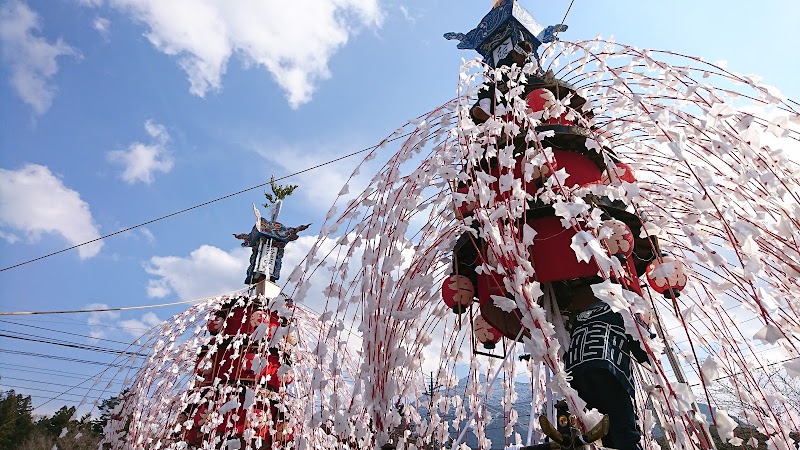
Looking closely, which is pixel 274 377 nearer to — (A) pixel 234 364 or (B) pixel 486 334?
(A) pixel 234 364

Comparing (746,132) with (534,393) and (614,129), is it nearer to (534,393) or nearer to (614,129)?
(614,129)

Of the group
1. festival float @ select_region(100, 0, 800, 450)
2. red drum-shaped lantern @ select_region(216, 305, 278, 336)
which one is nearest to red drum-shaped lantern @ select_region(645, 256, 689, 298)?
festival float @ select_region(100, 0, 800, 450)

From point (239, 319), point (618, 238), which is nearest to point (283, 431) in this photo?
point (239, 319)

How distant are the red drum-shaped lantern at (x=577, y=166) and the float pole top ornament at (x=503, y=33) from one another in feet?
5.12

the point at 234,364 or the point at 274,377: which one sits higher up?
the point at 234,364

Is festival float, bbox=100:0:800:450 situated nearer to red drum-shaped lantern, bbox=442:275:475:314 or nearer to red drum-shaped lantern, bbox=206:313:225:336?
red drum-shaped lantern, bbox=442:275:475:314

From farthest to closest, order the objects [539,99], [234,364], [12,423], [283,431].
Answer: [12,423], [234,364], [283,431], [539,99]

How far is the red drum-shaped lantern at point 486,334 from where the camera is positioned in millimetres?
3055

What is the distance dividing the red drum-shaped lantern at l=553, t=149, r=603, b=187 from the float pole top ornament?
156 cm

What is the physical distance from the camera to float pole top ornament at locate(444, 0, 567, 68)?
4.06m

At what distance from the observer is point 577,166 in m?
2.71

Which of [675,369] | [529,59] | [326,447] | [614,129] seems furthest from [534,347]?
[326,447]

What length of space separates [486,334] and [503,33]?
8.79ft

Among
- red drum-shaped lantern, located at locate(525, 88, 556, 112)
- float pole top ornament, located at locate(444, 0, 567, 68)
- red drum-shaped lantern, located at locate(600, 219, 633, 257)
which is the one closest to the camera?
red drum-shaped lantern, located at locate(600, 219, 633, 257)
